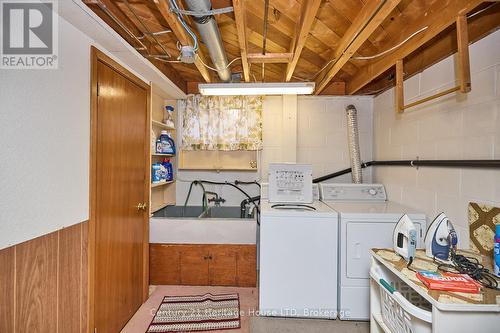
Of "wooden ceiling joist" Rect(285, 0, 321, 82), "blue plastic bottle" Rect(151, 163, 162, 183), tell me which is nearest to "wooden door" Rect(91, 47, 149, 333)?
"blue plastic bottle" Rect(151, 163, 162, 183)

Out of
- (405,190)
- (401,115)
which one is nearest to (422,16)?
(401,115)

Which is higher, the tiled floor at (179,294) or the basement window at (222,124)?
the basement window at (222,124)

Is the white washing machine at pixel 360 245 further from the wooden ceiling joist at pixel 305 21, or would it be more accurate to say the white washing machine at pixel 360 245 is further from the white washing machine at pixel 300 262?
the wooden ceiling joist at pixel 305 21

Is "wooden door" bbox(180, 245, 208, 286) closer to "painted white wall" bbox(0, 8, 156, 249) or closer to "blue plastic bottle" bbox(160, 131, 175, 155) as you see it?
"blue plastic bottle" bbox(160, 131, 175, 155)

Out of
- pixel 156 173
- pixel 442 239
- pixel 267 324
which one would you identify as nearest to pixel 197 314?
pixel 267 324

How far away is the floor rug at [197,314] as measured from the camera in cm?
207

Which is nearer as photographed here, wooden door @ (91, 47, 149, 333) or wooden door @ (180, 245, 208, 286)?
wooden door @ (91, 47, 149, 333)

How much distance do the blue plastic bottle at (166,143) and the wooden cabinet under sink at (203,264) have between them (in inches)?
44.6

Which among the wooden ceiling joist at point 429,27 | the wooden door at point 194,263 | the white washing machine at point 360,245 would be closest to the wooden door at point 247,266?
the wooden door at point 194,263

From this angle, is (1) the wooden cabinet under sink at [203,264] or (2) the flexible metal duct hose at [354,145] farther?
(2) the flexible metal duct hose at [354,145]

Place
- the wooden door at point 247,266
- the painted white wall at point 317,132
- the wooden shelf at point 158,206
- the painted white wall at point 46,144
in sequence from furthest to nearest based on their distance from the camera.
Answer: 1. the painted white wall at point 317,132
2. the wooden shelf at point 158,206
3. the wooden door at point 247,266
4. the painted white wall at point 46,144

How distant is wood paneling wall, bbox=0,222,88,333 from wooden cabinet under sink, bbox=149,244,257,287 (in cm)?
105

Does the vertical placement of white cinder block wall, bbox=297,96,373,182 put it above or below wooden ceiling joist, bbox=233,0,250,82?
below

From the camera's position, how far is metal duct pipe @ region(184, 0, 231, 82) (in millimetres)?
1338
